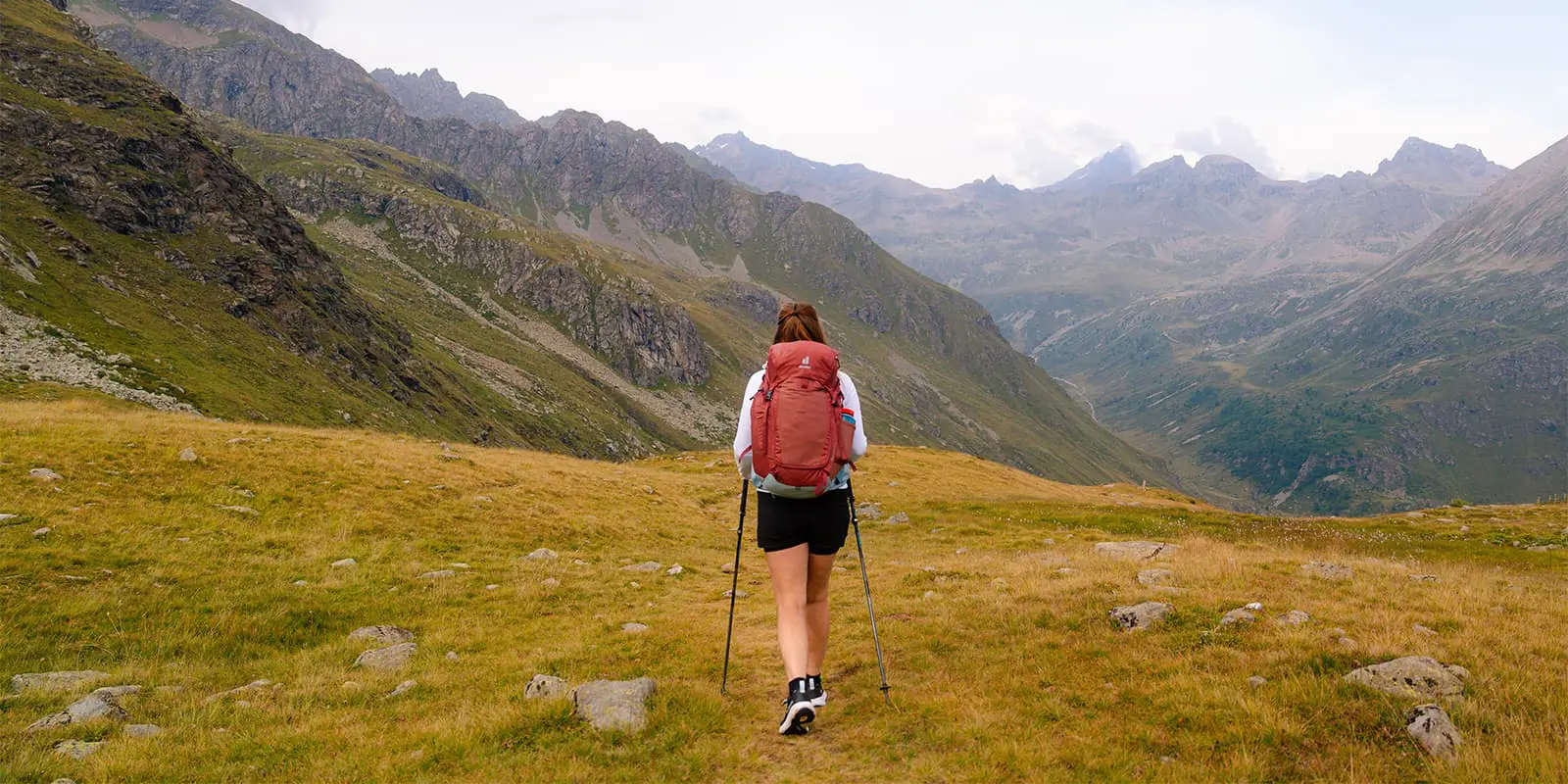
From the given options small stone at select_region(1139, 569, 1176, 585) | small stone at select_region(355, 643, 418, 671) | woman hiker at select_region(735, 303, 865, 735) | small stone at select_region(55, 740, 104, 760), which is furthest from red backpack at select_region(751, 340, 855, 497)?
small stone at select_region(1139, 569, 1176, 585)

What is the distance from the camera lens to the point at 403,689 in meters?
10.3

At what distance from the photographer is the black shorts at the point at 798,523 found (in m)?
8.84

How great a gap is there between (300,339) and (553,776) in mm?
89747

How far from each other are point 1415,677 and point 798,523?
7.75 metres

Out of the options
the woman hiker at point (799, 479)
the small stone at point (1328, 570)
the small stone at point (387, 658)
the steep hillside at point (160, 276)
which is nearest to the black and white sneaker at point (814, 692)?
the woman hiker at point (799, 479)

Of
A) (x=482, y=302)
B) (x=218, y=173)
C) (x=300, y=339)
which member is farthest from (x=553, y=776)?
(x=482, y=302)

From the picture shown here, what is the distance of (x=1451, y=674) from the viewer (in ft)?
26.6

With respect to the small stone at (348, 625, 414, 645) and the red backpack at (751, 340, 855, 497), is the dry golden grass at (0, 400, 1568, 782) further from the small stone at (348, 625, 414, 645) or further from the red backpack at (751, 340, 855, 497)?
the red backpack at (751, 340, 855, 497)

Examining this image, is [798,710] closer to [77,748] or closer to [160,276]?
[77,748]

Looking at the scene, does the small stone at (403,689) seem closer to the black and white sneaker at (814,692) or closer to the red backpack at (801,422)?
the black and white sneaker at (814,692)

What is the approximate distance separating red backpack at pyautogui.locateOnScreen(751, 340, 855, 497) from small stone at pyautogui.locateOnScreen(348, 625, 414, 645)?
8788 mm

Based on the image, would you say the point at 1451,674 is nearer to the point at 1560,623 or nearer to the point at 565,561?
the point at 1560,623

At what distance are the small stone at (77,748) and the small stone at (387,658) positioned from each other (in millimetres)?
3699

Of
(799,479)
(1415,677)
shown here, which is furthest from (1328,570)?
(799,479)
